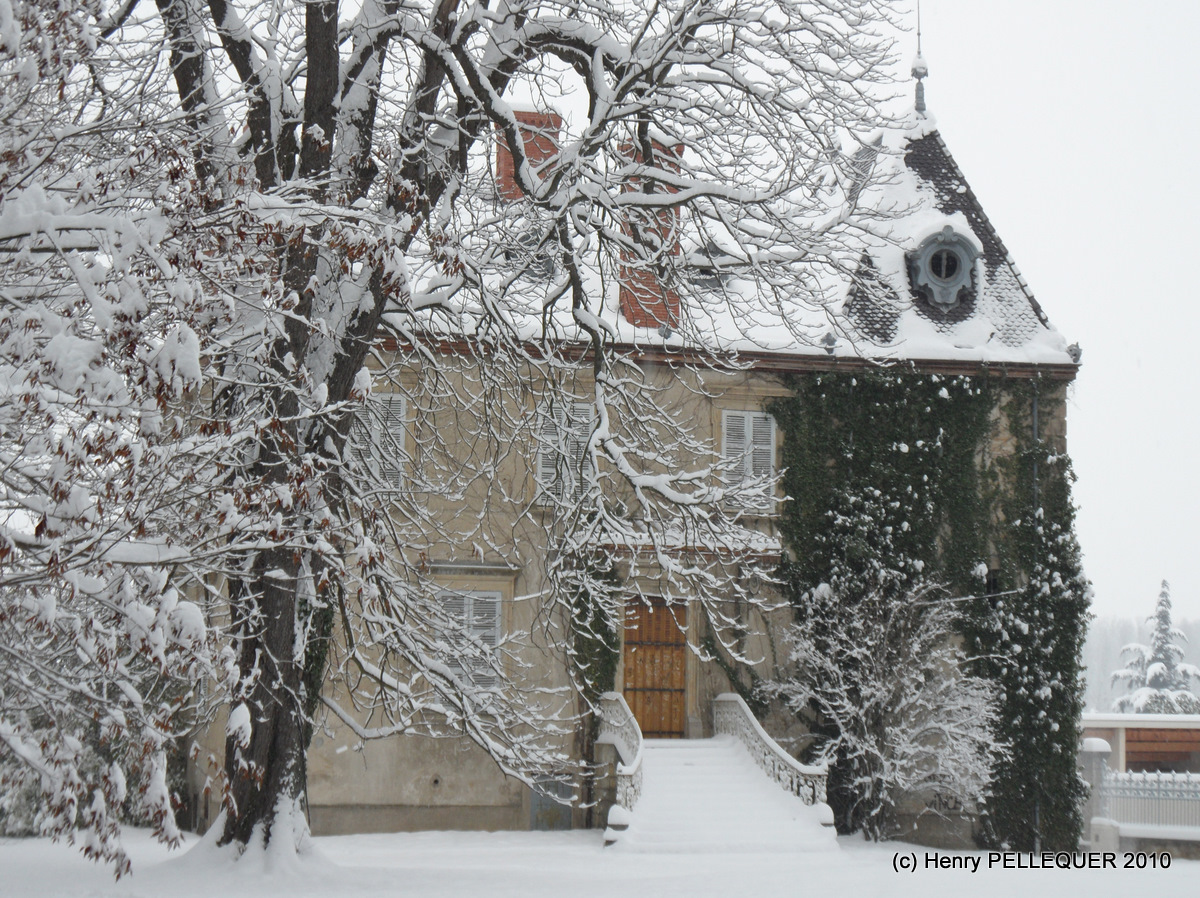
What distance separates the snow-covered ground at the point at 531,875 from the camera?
8891 mm

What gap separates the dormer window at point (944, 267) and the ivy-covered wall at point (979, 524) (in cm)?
168

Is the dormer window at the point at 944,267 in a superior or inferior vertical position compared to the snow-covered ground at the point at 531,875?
superior

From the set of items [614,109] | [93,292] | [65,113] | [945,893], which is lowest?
[945,893]

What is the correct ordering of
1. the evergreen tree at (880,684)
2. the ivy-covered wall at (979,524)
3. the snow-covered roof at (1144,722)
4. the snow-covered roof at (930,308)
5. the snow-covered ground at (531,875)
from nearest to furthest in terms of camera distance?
the snow-covered ground at (531,875) < the evergreen tree at (880,684) < the ivy-covered wall at (979,524) < the snow-covered roof at (930,308) < the snow-covered roof at (1144,722)

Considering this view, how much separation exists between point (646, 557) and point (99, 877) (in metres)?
10.5

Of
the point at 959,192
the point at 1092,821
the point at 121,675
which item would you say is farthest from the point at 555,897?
the point at 959,192

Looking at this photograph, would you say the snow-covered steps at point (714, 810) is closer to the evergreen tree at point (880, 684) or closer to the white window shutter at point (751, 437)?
the evergreen tree at point (880, 684)

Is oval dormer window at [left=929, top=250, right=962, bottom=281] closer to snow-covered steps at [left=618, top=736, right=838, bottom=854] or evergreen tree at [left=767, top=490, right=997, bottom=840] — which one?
evergreen tree at [left=767, top=490, right=997, bottom=840]

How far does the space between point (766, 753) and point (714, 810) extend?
142cm

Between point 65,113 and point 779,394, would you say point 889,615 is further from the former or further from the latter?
point 65,113

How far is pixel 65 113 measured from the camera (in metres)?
6.29

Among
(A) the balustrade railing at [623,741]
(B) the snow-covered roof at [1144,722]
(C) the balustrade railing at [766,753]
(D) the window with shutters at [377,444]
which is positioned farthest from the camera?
(B) the snow-covered roof at [1144,722]

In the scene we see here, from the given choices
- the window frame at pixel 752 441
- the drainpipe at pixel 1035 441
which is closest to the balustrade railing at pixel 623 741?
the window frame at pixel 752 441

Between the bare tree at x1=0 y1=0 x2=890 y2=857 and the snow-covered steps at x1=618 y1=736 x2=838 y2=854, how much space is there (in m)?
4.28
